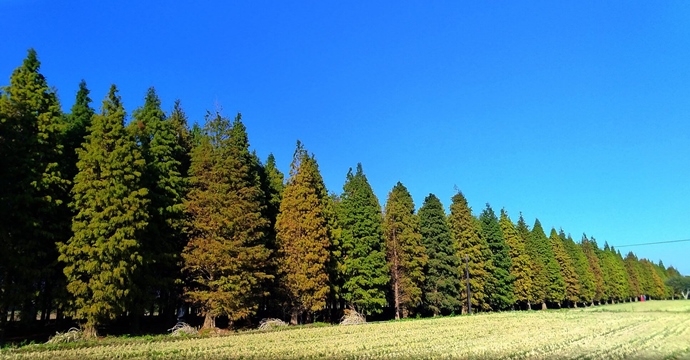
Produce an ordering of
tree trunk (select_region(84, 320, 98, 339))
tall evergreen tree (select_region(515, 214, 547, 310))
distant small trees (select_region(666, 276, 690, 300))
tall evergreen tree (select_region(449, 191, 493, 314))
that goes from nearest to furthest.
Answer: tree trunk (select_region(84, 320, 98, 339)), tall evergreen tree (select_region(449, 191, 493, 314)), tall evergreen tree (select_region(515, 214, 547, 310)), distant small trees (select_region(666, 276, 690, 300))

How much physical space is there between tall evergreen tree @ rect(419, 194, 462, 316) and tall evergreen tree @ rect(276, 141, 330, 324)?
55.3ft

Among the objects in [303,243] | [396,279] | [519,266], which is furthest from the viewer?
[519,266]

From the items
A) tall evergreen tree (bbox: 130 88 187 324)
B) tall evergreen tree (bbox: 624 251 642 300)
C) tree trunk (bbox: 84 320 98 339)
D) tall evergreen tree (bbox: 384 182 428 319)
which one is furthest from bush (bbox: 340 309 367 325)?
tall evergreen tree (bbox: 624 251 642 300)

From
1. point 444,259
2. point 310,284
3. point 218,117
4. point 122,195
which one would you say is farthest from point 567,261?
point 122,195

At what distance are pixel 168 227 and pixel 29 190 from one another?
8.52m

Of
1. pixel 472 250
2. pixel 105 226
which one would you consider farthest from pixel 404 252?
pixel 105 226

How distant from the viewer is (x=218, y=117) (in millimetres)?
32875

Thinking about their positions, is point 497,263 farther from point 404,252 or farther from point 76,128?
point 76,128

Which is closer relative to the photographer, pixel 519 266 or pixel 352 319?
pixel 352 319

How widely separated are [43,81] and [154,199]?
877 cm

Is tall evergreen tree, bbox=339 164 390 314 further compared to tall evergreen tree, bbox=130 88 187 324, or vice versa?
tall evergreen tree, bbox=339 164 390 314

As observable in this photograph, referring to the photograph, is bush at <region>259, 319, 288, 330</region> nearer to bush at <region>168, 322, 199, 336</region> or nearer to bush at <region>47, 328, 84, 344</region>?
bush at <region>168, 322, 199, 336</region>

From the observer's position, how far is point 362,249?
4250 cm

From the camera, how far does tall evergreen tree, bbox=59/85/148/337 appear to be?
23.7 metres
